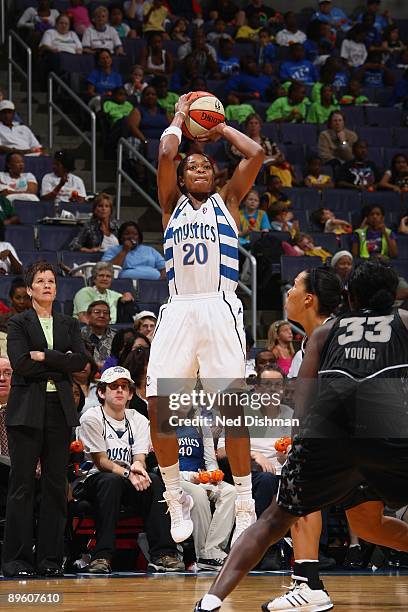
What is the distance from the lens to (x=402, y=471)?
460 centimetres

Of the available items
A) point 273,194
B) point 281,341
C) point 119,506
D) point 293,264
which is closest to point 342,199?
point 273,194

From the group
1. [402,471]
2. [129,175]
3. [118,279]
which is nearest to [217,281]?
[402,471]

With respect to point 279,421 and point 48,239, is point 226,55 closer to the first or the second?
point 48,239

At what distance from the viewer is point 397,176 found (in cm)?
1547

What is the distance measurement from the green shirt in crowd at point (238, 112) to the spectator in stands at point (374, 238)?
2.71 meters

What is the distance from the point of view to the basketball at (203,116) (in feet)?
21.5

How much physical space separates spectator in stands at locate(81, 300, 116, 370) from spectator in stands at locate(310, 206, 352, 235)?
439 cm

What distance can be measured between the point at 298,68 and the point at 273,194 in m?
3.99

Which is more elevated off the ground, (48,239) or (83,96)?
(83,96)

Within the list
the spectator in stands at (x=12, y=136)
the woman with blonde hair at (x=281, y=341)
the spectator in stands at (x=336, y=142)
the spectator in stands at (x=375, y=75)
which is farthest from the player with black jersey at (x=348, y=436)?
the spectator in stands at (x=375, y=75)

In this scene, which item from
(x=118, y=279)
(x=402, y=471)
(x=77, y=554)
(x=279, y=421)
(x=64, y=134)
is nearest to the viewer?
(x=402, y=471)

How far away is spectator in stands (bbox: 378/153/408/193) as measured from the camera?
15281 mm

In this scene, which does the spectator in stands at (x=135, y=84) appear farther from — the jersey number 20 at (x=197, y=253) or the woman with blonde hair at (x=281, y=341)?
the jersey number 20 at (x=197, y=253)

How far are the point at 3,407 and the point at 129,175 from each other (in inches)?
268
